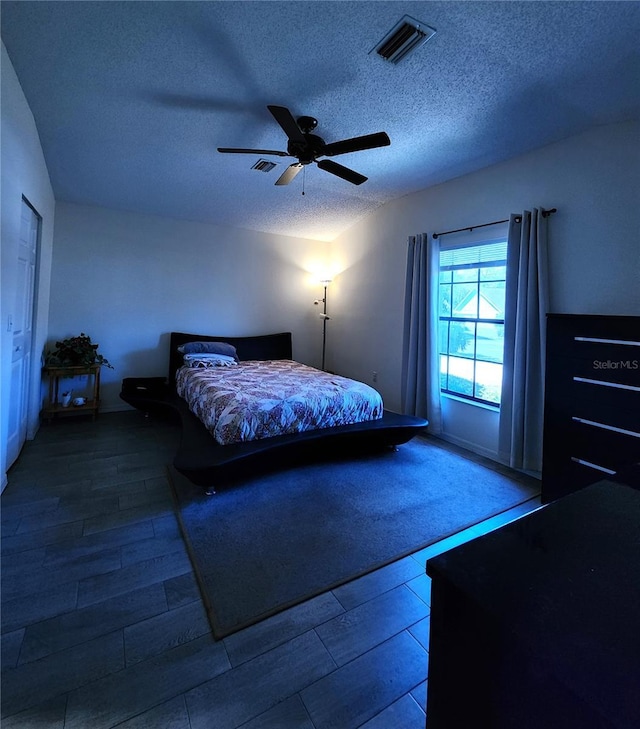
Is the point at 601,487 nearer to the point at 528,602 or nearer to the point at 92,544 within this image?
the point at 528,602

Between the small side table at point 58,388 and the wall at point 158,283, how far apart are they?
0.31 metres

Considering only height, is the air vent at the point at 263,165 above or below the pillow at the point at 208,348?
above

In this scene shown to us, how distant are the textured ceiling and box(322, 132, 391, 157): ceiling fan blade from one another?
1.29 ft

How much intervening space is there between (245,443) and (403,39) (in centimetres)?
273

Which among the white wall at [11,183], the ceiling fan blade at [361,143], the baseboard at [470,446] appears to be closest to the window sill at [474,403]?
the baseboard at [470,446]

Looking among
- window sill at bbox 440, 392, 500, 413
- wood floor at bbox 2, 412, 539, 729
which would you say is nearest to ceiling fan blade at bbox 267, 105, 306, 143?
wood floor at bbox 2, 412, 539, 729

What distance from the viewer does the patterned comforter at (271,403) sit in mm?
2594

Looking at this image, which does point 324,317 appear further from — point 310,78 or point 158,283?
point 310,78

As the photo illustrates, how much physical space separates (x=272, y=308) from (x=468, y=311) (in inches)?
116

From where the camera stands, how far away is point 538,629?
0.44m

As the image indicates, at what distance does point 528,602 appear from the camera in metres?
0.48

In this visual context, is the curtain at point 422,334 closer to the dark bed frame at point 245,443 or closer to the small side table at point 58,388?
the dark bed frame at point 245,443

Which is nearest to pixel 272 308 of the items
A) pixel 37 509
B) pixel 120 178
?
pixel 120 178

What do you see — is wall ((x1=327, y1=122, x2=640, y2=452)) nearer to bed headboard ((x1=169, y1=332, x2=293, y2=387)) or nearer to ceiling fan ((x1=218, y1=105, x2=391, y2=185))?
ceiling fan ((x1=218, y1=105, x2=391, y2=185))
